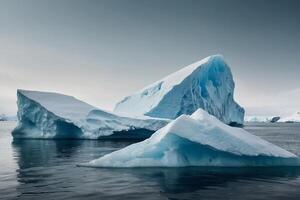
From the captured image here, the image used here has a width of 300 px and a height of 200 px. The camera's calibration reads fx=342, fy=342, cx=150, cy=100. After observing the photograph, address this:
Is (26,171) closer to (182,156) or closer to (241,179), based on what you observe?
(182,156)

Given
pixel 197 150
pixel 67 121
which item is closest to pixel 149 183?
pixel 197 150

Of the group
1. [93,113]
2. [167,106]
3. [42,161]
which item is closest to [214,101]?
[167,106]

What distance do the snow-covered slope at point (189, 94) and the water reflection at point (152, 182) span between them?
1040 inches

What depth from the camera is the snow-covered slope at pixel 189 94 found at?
42.2 meters

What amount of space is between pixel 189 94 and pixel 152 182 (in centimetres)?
3361

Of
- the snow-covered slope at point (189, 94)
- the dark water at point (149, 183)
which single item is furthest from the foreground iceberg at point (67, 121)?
the dark water at point (149, 183)

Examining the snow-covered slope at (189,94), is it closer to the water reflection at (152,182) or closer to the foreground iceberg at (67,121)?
the foreground iceberg at (67,121)

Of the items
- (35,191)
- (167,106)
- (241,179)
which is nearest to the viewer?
(35,191)

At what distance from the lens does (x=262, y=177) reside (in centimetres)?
1101

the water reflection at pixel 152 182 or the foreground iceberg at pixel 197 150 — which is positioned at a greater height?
the foreground iceberg at pixel 197 150

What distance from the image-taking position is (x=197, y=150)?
12953 mm

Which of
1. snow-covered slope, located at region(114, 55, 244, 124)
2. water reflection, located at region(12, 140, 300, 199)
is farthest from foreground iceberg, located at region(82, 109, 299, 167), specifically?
snow-covered slope, located at region(114, 55, 244, 124)

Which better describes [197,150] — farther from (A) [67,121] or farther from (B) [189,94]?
(B) [189,94]

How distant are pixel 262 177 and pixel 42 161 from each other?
988 centimetres
